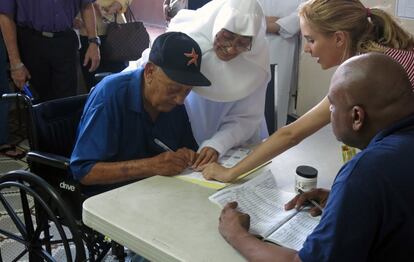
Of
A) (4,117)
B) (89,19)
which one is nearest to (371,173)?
(89,19)

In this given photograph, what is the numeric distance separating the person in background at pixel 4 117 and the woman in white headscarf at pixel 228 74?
169 cm

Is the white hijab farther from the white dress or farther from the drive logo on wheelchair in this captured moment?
the white dress

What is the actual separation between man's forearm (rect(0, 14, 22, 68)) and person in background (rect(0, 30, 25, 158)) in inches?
18.8

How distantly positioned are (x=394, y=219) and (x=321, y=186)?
662 millimetres

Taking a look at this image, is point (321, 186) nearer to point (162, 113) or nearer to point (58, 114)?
point (162, 113)

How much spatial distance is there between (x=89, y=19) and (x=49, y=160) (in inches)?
63.2

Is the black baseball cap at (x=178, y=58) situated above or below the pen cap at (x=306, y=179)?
above

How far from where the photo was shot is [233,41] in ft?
5.59

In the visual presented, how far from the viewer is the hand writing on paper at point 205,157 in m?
1.55

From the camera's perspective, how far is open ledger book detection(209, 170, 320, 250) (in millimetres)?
1130

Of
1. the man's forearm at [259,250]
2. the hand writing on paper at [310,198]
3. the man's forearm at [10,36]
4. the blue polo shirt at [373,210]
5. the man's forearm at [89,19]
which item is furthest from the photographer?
the man's forearm at [89,19]

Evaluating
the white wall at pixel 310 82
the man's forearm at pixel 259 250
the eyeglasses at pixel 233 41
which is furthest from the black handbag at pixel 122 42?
the man's forearm at pixel 259 250

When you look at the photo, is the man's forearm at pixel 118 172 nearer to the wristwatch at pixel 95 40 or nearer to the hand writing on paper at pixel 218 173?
the hand writing on paper at pixel 218 173

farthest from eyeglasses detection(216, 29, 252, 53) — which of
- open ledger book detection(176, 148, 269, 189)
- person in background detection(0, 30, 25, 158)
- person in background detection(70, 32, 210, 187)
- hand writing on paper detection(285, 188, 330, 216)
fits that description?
person in background detection(0, 30, 25, 158)
